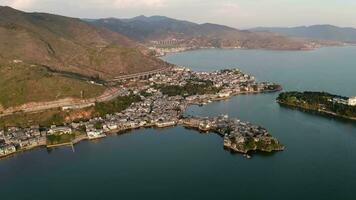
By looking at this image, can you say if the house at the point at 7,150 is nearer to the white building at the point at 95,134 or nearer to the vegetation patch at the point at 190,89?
the white building at the point at 95,134

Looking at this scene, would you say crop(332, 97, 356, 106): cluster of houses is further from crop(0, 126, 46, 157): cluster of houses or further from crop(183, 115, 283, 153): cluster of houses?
crop(0, 126, 46, 157): cluster of houses

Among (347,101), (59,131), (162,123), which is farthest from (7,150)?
(347,101)

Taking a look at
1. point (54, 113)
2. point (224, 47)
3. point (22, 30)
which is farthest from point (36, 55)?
point (224, 47)

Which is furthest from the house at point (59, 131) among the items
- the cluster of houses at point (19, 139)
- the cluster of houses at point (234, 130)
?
the cluster of houses at point (234, 130)

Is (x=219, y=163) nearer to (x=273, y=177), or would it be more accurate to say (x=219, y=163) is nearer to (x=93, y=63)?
(x=273, y=177)

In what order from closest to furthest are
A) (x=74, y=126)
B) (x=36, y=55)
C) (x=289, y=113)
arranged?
(x=74, y=126) → (x=289, y=113) → (x=36, y=55)

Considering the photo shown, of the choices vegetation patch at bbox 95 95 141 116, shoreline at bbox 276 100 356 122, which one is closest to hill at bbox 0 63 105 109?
vegetation patch at bbox 95 95 141 116
